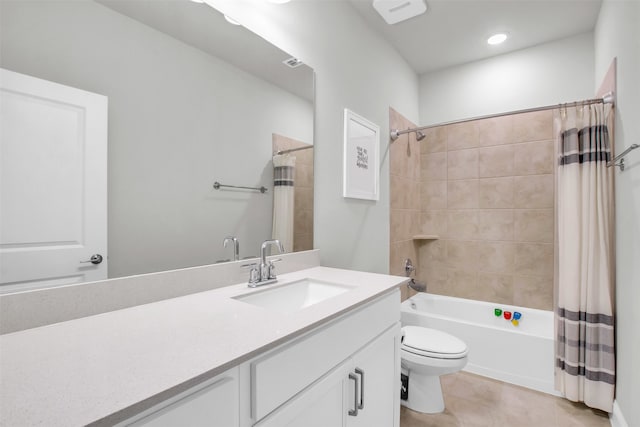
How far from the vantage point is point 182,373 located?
57 cm

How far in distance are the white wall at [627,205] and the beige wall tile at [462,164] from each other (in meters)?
1.14

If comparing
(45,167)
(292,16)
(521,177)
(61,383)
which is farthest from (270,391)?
(521,177)

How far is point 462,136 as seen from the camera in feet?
9.70

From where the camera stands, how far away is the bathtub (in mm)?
2102

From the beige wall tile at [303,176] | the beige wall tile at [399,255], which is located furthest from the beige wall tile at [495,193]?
the beige wall tile at [303,176]

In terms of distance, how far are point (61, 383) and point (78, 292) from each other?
0.42 meters

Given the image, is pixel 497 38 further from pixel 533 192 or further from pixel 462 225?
pixel 462 225

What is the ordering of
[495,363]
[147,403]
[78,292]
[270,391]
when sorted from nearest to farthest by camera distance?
[147,403], [270,391], [78,292], [495,363]

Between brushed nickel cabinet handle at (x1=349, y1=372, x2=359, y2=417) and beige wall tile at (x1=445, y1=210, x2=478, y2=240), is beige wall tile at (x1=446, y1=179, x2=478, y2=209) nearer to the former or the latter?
beige wall tile at (x1=445, y1=210, x2=478, y2=240)

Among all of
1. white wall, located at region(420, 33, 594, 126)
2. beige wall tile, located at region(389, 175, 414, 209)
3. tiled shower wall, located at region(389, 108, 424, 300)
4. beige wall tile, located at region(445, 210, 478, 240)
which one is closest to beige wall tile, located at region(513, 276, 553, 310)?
beige wall tile, located at region(445, 210, 478, 240)

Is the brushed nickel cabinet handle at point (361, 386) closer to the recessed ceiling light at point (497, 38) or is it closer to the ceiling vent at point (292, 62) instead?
the ceiling vent at point (292, 62)

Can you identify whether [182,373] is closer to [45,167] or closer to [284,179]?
[45,167]

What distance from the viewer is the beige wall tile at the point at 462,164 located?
2.90 metres

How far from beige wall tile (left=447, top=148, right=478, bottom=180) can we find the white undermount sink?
219 cm
